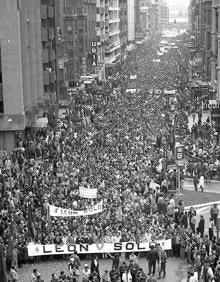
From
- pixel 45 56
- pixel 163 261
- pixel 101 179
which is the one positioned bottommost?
pixel 163 261

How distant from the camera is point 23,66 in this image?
53438mm

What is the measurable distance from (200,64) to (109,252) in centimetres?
8611

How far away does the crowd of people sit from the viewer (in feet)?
92.4

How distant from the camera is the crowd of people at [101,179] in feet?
92.4

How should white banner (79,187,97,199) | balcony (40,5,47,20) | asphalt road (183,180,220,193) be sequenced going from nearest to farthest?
1. white banner (79,187,97,199)
2. asphalt road (183,180,220,193)
3. balcony (40,5,47,20)

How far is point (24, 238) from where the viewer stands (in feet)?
91.4

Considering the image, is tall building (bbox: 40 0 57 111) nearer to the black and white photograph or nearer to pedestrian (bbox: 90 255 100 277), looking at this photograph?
the black and white photograph

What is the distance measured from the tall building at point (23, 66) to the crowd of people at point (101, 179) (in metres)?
1.55

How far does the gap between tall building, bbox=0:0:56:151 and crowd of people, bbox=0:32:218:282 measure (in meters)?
1.55

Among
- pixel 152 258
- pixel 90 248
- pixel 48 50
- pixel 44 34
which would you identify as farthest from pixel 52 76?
pixel 152 258

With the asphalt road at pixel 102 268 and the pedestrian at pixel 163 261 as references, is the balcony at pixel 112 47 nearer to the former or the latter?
the asphalt road at pixel 102 268

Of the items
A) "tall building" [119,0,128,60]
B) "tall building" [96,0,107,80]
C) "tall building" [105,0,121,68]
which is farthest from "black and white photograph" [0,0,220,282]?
"tall building" [119,0,128,60]

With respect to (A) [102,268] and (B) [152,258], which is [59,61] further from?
(B) [152,258]

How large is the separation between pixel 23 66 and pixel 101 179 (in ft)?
63.3
